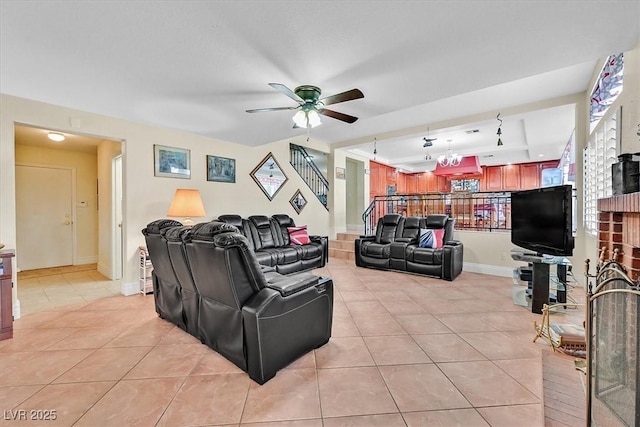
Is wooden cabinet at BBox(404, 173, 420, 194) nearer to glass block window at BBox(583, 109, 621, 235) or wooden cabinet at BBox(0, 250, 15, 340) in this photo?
glass block window at BBox(583, 109, 621, 235)

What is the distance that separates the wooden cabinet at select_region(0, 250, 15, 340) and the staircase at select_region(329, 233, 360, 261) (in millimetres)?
5145

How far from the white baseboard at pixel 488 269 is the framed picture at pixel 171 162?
5.23 m

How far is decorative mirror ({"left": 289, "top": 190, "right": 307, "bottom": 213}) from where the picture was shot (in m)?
6.35

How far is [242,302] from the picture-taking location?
190cm

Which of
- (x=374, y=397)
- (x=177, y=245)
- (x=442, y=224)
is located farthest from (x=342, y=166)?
(x=374, y=397)

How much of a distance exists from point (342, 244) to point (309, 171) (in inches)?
78.7

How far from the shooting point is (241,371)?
199cm

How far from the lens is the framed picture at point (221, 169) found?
191 inches

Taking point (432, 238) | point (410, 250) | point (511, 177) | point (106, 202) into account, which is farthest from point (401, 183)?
point (106, 202)

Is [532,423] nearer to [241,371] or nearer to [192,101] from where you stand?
[241,371]

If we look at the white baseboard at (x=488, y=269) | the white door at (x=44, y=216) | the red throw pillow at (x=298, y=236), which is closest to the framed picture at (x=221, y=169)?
the red throw pillow at (x=298, y=236)

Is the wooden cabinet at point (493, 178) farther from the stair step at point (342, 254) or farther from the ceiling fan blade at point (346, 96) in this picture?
the ceiling fan blade at point (346, 96)

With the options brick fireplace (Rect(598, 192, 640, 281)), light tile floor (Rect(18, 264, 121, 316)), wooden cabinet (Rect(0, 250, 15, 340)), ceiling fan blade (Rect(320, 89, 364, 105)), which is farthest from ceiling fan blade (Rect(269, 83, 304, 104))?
light tile floor (Rect(18, 264, 121, 316))

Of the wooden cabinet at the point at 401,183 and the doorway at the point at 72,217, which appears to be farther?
the wooden cabinet at the point at 401,183
